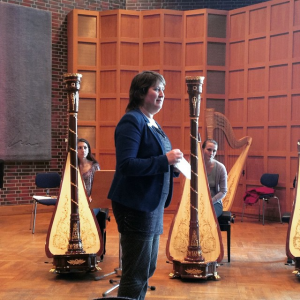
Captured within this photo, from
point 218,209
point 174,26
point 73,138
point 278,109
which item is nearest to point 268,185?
point 278,109

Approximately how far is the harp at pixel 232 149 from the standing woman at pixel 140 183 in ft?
14.6

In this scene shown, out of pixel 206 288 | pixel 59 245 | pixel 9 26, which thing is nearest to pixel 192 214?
pixel 206 288

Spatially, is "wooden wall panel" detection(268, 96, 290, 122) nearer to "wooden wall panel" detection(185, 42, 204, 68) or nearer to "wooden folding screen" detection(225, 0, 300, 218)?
"wooden folding screen" detection(225, 0, 300, 218)

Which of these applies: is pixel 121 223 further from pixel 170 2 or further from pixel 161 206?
pixel 170 2

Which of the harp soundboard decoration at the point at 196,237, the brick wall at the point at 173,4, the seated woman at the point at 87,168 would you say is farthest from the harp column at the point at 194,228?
the brick wall at the point at 173,4

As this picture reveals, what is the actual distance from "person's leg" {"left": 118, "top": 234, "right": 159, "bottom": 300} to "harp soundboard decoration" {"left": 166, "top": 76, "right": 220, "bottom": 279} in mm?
1861

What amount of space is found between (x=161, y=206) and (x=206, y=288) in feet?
6.69

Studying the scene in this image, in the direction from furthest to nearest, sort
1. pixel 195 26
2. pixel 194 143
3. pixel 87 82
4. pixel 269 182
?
1. pixel 87 82
2. pixel 195 26
3. pixel 269 182
4. pixel 194 143

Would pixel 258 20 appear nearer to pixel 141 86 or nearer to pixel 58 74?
pixel 58 74

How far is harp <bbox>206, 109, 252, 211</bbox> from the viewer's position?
7.51m

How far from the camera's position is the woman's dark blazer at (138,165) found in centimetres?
246

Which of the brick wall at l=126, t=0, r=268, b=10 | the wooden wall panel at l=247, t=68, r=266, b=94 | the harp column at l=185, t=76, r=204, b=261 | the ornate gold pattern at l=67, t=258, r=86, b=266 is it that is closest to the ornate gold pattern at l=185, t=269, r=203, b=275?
the harp column at l=185, t=76, r=204, b=261

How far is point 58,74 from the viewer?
934 centimetres

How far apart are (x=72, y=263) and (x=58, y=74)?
5264 millimetres
